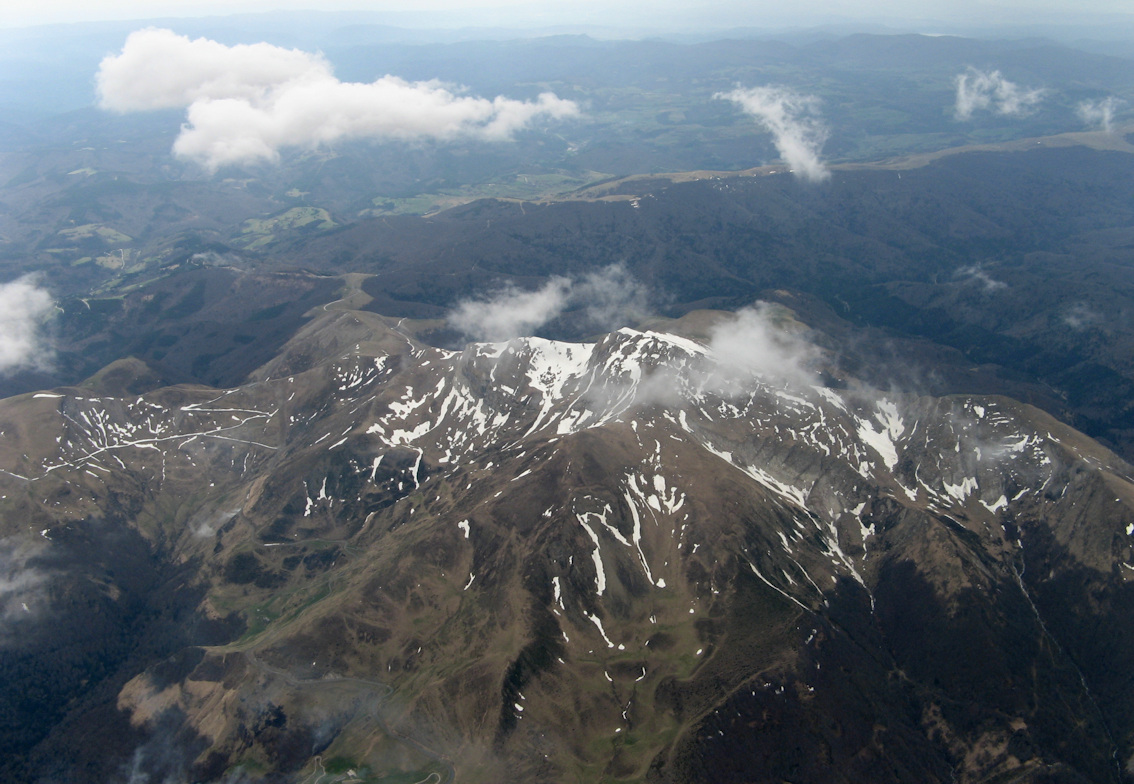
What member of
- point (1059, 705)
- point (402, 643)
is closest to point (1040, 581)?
point (1059, 705)

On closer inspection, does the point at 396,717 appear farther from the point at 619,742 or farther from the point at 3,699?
the point at 3,699

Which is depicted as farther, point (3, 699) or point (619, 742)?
point (3, 699)

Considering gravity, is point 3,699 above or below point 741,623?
below

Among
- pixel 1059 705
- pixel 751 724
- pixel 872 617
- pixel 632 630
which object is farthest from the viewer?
pixel 872 617

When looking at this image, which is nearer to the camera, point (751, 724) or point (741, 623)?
point (751, 724)

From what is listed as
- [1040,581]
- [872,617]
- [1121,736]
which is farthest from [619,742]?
[1040,581]

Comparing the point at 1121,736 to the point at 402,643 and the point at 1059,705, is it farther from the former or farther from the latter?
→ the point at 402,643

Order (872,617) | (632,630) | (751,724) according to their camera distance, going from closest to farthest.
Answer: (751,724) → (632,630) → (872,617)

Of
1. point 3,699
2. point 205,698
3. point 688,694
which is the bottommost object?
point 3,699

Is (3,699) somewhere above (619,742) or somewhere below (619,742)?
below
